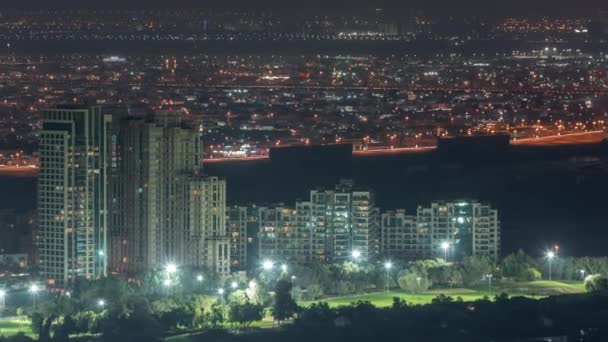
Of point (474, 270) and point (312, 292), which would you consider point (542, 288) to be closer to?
point (474, 270)

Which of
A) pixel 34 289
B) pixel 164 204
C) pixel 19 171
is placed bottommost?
pixel 34 289

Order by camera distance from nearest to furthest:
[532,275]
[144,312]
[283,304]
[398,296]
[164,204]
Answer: [144,312] → [283,304] → [398,296] → [532,275] → [164,204]

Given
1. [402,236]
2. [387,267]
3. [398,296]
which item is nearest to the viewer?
[398,296]

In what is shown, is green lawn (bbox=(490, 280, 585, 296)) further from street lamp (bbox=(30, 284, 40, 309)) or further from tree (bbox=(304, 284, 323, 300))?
street lamp (bbox=(30, 284, 40, 309))

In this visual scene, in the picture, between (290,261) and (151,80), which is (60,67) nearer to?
(151,80)

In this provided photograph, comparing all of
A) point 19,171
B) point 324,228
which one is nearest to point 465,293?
point 324,228

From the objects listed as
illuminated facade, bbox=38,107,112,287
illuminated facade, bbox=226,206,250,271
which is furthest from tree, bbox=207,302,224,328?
illuminated facade, bbox=226,206,250,271
